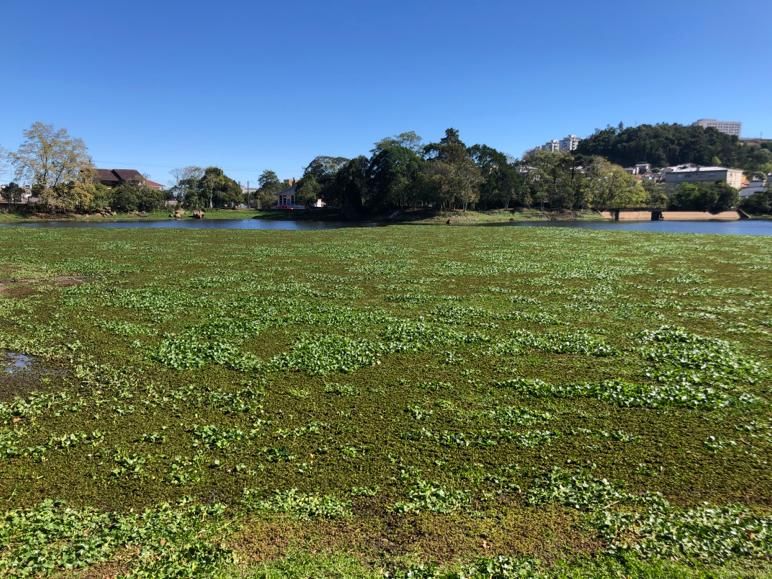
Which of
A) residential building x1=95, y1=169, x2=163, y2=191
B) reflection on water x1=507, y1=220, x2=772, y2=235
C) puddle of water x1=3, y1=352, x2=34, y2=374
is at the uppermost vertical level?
residential building x1=95, y1=169, x2=163, y2=191

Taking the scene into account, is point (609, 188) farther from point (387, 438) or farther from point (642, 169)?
point (387, 438)

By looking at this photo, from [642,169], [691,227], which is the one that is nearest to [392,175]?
[691,227]

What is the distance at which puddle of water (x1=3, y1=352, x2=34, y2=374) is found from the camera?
9.23 metres

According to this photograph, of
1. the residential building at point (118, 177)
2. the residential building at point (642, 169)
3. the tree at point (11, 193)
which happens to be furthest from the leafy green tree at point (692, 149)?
the tree at point (11, 193)

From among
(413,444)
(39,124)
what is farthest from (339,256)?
(39,124)

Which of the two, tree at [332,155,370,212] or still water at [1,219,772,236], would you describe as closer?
still water at [1,219,772,236]

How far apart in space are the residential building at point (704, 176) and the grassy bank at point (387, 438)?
172 m

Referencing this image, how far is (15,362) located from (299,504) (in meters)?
8.14

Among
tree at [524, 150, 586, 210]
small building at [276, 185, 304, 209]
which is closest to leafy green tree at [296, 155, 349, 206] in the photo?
small building at [276, 185, 304, 209]

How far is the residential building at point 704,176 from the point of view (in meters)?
152

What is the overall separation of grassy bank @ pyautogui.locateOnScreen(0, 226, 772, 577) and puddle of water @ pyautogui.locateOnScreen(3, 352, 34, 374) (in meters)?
0.29

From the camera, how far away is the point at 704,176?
155000 mm

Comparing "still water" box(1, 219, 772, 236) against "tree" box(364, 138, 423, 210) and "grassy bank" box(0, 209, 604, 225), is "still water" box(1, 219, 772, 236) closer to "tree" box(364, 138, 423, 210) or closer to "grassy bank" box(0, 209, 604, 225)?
"grassy bank" box(0, 209, 604, 225)

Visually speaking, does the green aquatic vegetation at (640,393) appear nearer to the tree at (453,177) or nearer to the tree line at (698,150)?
the tree at (453,177)
